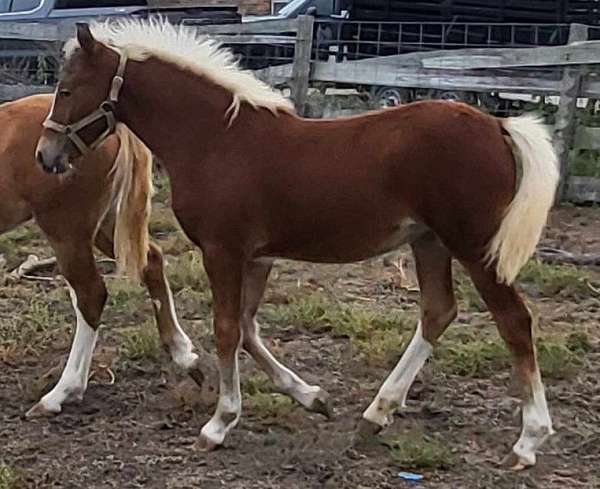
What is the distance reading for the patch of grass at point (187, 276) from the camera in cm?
715

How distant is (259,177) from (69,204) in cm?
104

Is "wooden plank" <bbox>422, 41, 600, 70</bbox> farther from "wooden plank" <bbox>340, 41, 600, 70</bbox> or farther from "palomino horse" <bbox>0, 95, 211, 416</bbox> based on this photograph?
"palomino horse" <bbox>0, 95, 211, 416</bbox>

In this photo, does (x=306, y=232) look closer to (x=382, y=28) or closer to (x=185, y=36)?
(x=185, y=36)

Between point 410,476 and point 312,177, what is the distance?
3.74 ft

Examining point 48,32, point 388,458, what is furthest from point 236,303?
point 48,32

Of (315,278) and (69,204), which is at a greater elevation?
(69,204)

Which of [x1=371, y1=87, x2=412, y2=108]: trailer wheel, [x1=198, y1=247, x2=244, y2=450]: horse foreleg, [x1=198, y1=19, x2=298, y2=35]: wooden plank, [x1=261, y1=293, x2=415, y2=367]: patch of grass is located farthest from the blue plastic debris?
[x1=198, y1=19, x2=298, y2=35]: wooden plank

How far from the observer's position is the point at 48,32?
12.4 metres

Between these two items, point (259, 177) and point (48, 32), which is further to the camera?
point (48, 32)

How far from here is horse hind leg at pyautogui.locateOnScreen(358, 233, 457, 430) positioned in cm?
473

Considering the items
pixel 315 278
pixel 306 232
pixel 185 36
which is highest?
pixel 185 36

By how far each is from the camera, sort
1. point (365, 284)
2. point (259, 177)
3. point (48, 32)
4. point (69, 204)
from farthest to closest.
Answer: point (48, 32)
point (365, 284)
point (69, 204)
point (259, 177)

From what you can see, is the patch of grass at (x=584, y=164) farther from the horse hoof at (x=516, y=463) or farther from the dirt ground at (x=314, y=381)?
the horse hoof at (x=516, y=463)

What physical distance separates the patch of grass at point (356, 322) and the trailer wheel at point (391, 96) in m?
5.20
